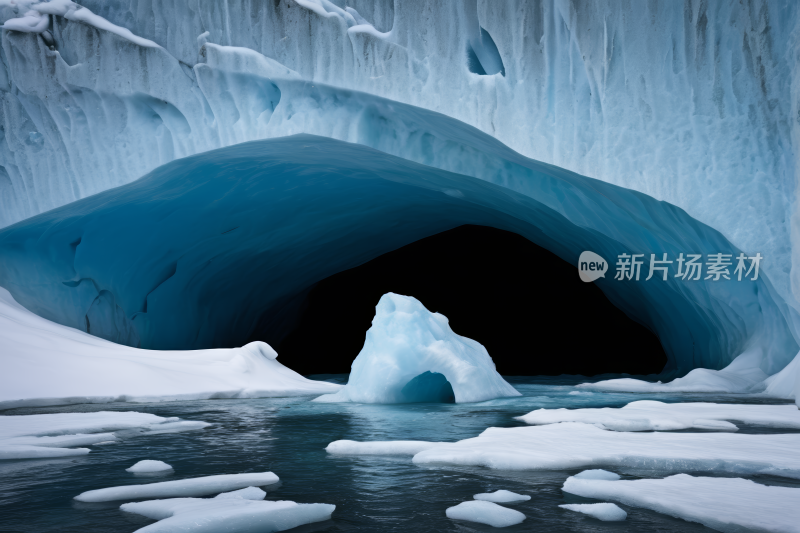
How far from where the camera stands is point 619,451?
11.0 feet

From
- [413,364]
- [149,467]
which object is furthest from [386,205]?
[149,467]

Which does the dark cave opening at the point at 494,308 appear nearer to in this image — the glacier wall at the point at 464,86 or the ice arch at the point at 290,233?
the ice arch at the point at 290,233

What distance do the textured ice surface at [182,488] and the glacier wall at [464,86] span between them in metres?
5.42

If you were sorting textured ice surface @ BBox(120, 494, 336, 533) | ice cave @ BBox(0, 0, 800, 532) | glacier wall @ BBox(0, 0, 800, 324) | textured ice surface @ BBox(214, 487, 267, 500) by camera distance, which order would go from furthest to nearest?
glacier wall @ BBox(0, 0, 800, 324)
ice cave @ BBox(0, 0, 800, 532)
textured ice surface @ BBox(214, 487, 267, 500)
textured ice surface @ BBox(120, 494, 336, 533)

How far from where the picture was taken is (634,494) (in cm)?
245

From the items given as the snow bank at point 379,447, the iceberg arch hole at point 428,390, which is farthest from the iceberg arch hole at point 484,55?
the snow bank at point 379,447

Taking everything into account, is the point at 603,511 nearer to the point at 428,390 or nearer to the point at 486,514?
the point at 486,514

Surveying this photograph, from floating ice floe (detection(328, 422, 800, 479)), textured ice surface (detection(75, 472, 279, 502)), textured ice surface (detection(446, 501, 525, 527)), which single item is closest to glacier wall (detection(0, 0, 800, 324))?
floating ice floe (detection(328, 422, 800, 479))

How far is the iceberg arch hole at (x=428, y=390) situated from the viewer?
23.6 ft

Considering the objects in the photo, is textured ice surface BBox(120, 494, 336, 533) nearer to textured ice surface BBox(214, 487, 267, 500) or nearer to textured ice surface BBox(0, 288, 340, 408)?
textured ice surface BBox(214, 487, 267, 500)

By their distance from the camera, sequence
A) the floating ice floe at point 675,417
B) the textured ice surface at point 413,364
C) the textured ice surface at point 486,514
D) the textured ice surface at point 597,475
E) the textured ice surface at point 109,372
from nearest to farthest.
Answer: the textured ice surface at point 486,514
the textured ice surface at point 597,475
the floating ice floe at point 675,417
the textured ice surface at point 109,372
the textured ice surface at point 413,364

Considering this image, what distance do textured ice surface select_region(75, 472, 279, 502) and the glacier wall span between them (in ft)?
17.8

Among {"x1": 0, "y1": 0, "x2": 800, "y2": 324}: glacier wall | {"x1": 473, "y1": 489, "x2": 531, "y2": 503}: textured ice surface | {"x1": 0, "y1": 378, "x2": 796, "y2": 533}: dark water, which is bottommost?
{"x1": 0, "y1": 378, "x2": 796, "y2": 533}: dark water

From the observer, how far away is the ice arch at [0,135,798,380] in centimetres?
884
